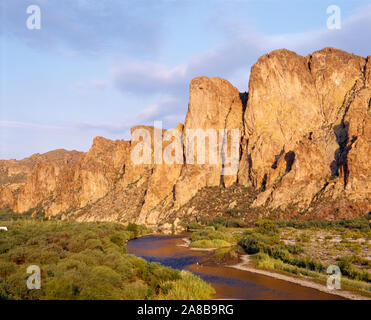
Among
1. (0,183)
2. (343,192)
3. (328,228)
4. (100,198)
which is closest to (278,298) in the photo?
(328,228)

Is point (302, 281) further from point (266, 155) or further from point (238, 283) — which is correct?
point (266, 155)

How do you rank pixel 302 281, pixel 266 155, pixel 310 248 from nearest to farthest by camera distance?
pixel 302 281 → pixel 310 248 → pixel 266 155

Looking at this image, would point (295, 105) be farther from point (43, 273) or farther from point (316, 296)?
point (43, 273)

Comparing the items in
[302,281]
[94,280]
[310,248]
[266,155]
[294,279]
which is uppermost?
[266,155]

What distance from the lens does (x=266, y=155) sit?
72.9 meters

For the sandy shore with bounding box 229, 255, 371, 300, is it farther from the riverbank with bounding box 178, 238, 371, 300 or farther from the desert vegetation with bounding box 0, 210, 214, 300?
the desert vegetation with bounding box 0, 210, 214, 300

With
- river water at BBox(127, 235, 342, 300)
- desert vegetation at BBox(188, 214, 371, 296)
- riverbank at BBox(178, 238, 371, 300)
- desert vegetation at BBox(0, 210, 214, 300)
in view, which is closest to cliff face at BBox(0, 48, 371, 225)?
desert vegetation at BBox(188, 214, 371, 296)

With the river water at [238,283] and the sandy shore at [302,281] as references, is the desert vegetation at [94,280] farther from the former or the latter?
the sandy shore at [302,281]

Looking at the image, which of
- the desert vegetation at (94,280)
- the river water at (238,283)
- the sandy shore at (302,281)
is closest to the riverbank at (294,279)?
the sandy shore at (302,281)

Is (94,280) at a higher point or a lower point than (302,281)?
higher

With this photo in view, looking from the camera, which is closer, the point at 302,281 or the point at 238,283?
the point at 302,281

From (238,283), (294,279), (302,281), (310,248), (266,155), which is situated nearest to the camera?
(302,281)

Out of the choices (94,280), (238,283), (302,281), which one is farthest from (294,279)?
(94,280)

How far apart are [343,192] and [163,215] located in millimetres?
44523
